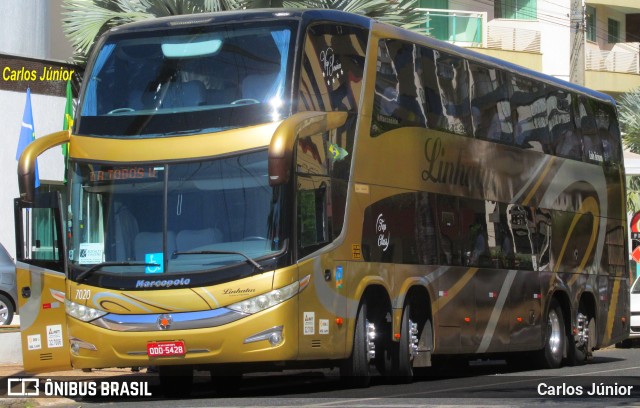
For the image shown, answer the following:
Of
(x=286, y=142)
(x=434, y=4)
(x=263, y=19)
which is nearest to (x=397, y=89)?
(x=263, y=19)

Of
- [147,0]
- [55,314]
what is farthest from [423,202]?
[147,0]

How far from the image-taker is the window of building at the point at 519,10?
43375 mm

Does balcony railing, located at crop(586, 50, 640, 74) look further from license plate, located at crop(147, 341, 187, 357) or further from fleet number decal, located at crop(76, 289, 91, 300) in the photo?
license plate, located at crop(147, 341, 187, 357)

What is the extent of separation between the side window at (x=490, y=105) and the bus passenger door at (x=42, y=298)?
674 centimetres

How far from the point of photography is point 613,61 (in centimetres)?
4569

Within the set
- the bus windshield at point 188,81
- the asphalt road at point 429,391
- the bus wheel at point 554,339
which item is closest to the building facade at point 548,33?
the bus wheel at point 554,339

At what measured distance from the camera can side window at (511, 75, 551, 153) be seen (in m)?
20.8

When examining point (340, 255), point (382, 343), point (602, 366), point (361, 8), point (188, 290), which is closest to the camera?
point (188, 290)

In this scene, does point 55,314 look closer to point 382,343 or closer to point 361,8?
point 382,343

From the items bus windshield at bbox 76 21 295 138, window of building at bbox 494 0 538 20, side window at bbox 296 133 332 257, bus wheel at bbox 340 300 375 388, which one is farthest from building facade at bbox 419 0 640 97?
side window at bbox 296 133 332 257

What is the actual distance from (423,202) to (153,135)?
425 centimetres

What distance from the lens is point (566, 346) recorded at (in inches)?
876

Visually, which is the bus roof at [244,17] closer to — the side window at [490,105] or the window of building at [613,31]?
the side window at [490,105]

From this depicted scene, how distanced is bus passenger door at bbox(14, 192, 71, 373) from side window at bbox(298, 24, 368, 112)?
3.31 m
